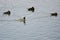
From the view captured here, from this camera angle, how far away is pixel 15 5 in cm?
155

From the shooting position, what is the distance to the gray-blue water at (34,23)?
152cm

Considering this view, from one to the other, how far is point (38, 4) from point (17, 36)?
1.52 ft

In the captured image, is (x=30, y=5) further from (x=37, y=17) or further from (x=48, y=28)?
(x=48, y=28)

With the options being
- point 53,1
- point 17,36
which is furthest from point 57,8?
point 17,36

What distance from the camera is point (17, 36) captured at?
1.53m

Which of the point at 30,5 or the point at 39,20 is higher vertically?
the point at 30,5

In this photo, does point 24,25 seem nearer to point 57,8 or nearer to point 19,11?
point 19,11

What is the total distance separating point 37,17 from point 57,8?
10.5 inches

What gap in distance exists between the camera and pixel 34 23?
1531 mm

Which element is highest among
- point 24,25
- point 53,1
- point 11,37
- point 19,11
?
point 53,1

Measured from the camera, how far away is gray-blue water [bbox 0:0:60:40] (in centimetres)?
152

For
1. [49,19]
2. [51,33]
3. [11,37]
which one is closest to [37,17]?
[49,19]

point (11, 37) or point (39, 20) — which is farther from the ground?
point (39, 20)

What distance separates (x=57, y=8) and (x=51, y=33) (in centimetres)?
31
